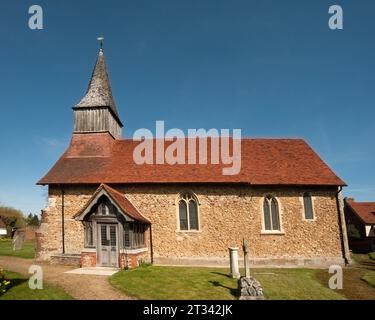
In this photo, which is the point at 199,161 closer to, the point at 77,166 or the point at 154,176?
the point at 154,176

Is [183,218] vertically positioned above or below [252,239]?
above

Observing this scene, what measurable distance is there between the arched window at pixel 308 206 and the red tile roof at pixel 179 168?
3.18 ft

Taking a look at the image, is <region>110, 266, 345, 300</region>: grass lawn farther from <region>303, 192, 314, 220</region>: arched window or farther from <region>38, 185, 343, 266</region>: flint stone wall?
<region>303, 192, 314, 220</region>: arched window

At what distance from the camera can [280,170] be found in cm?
A: 2186

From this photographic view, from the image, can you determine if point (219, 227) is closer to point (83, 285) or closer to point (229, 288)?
point (229, 288)

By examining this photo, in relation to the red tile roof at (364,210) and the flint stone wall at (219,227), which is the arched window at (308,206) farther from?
the red tile roof at (364,210)

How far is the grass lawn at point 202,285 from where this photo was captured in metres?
11.4

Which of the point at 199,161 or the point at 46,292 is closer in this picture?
the point at 46,292

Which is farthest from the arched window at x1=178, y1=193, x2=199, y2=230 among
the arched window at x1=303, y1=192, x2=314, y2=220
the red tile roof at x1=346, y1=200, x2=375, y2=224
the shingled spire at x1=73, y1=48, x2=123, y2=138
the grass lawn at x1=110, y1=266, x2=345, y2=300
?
the red tile roof at x1=346, y1=200, x2=375, y2=224

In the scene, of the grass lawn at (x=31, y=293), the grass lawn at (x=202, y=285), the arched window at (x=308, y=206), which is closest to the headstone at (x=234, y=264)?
the grass lawn at (x=202, y=285)

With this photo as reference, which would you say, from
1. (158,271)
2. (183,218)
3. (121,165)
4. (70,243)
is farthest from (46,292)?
(121,165)

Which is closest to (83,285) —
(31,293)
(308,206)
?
(31,293)

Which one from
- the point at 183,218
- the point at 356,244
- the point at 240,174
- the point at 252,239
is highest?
the point at 240,174
